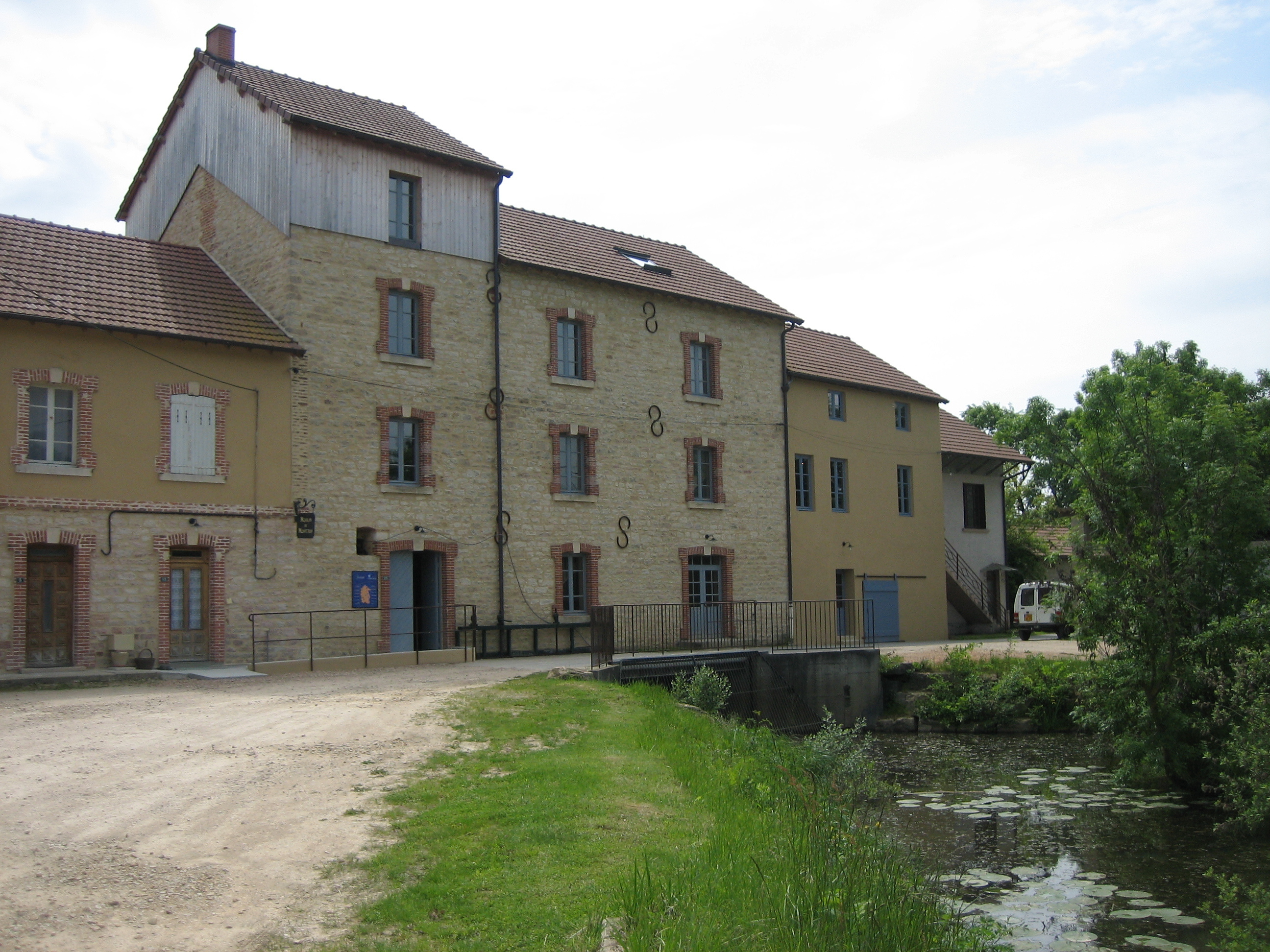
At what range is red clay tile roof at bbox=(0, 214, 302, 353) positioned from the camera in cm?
1675

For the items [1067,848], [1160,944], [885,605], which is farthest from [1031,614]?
[1160,944]

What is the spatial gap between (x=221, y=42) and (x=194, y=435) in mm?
9272

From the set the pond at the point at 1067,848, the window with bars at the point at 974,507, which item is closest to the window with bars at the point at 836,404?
the window with bars at the point at 974,507

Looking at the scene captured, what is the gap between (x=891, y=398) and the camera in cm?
2953

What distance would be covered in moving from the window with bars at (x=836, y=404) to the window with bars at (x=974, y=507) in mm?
6457

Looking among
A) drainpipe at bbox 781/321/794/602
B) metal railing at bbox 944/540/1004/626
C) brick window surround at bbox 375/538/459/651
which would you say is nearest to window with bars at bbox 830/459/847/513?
drainpipe at bbox 781/321/794/602

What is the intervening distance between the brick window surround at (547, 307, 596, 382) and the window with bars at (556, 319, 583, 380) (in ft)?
0.12

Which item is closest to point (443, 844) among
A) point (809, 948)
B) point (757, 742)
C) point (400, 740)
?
point (809, 948)

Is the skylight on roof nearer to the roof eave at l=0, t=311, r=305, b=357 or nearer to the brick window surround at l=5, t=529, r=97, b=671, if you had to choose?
the roof eave at l=0, t=311, r=305, b=357

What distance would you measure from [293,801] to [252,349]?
12.4m

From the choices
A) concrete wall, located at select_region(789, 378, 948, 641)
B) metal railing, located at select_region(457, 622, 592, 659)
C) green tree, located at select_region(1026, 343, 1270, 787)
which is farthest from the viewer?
concrete wall, located at select_region(789, 378, 948, 641)

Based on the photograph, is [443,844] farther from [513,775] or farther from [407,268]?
[407,268]

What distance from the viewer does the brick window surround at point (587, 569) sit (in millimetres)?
21578

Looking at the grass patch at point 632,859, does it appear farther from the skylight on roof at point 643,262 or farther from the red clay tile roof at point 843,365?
the red clay tile roof at point 843,365
